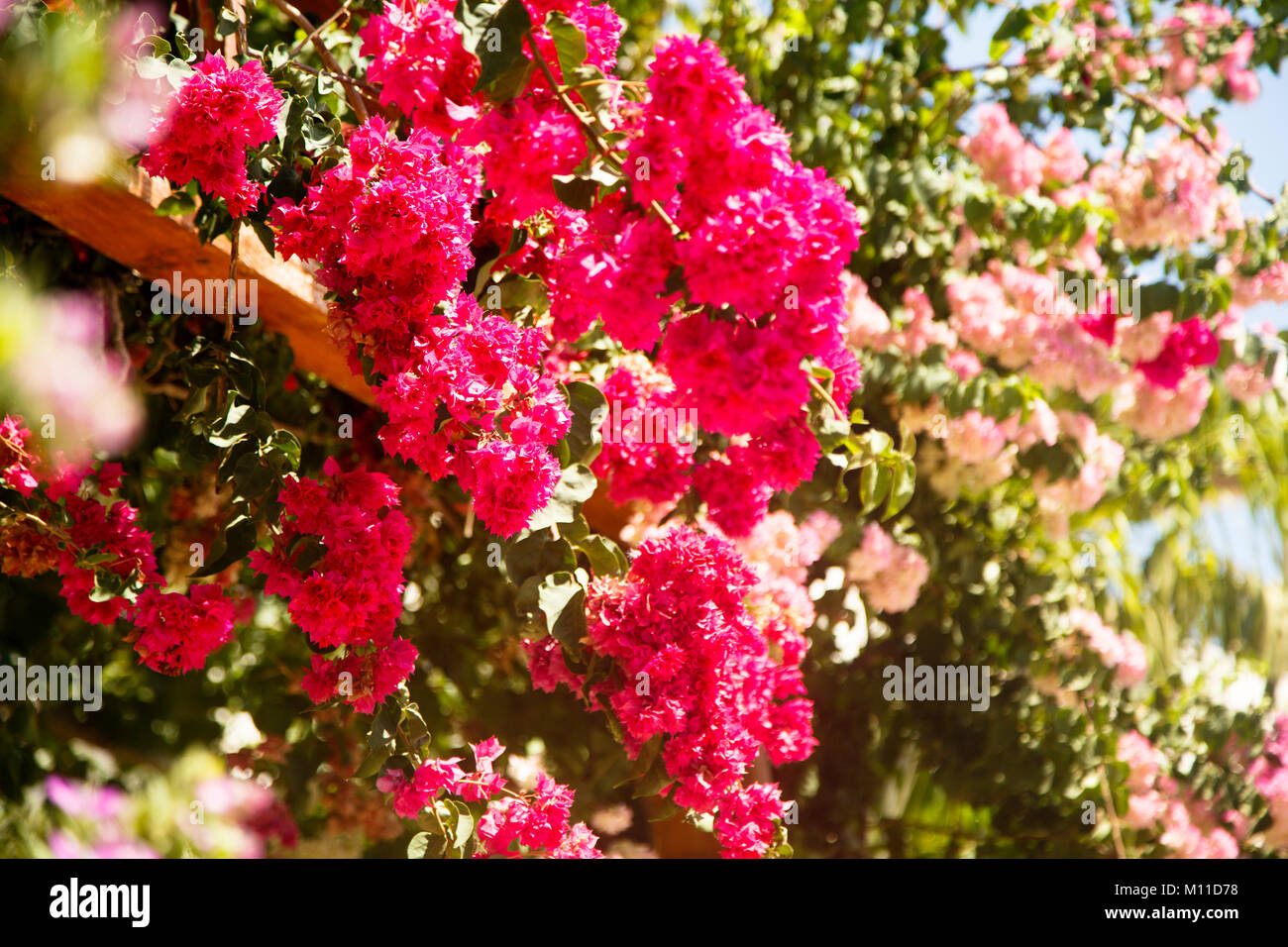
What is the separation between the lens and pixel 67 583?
1.65 m

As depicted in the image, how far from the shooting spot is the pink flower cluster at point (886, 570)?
2.79 metres

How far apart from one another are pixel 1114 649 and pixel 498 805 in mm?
2246

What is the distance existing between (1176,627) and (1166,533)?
1.55 ft

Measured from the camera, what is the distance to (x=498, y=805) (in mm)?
1591

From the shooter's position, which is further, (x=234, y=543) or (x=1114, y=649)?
(x=1114, y=649)

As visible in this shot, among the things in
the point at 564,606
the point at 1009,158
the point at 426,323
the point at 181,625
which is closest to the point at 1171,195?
the point at 1009,158

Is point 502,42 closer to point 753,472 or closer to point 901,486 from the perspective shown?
point 753,472

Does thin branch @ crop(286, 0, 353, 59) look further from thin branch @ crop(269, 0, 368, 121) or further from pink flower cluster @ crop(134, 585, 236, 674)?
pink flower cluster @ crop(134, 585, 236, 674)

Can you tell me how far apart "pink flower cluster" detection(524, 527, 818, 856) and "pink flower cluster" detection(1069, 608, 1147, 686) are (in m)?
1.82

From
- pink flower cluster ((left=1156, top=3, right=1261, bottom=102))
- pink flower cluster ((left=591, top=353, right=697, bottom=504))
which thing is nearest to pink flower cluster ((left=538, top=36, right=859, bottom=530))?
pink flower cluster ((left=591, top=353, right=697, bottom=504))

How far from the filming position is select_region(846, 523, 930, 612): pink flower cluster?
279 centimetres
